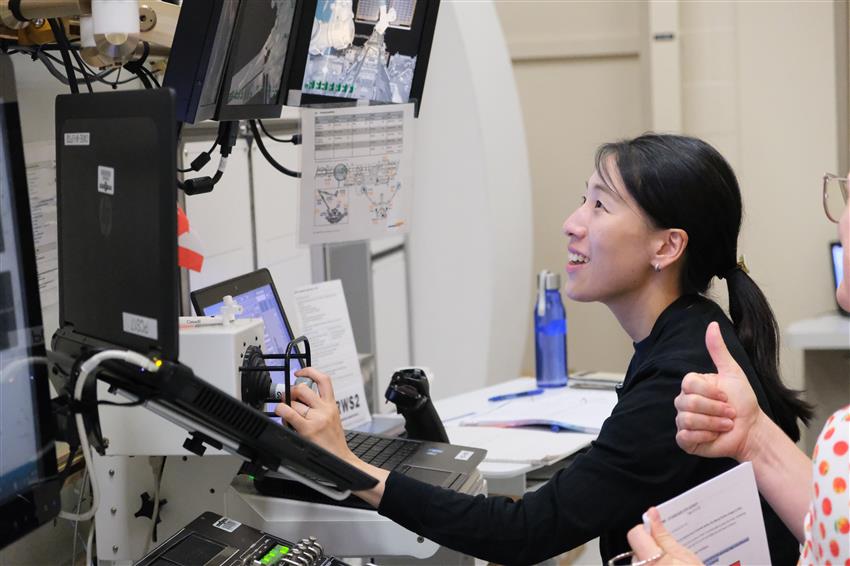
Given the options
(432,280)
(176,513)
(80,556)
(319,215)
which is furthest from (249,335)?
(432,280)

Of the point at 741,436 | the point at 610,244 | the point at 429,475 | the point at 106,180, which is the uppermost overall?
the point at 106,180

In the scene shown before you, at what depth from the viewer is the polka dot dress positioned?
98cm

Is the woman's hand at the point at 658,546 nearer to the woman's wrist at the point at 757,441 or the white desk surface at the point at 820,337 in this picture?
the woman's wrist at the point at 757,441

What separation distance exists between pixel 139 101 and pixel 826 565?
817 millimetres

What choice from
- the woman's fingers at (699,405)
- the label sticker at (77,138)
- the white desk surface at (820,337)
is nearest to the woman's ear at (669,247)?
the woman's fingers at (699,405)

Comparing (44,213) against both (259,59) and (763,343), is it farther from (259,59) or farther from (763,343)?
(763,343)

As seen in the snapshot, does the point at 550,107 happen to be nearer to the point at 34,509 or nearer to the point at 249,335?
the point at 249,335

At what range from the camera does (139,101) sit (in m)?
1.05

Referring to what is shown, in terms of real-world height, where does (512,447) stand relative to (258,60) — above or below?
below

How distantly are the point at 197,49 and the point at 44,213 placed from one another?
1.27 ft

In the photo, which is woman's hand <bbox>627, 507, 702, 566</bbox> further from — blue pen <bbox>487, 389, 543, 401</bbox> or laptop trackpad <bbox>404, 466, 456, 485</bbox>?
blue pen <bbox>487, 389, 543, 401</bbox>

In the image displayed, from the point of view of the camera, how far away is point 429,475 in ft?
4.96

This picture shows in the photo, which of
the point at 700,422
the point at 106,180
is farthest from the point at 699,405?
the point at 106,180

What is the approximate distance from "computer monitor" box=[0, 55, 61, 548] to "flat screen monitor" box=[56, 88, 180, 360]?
0.07 meters
